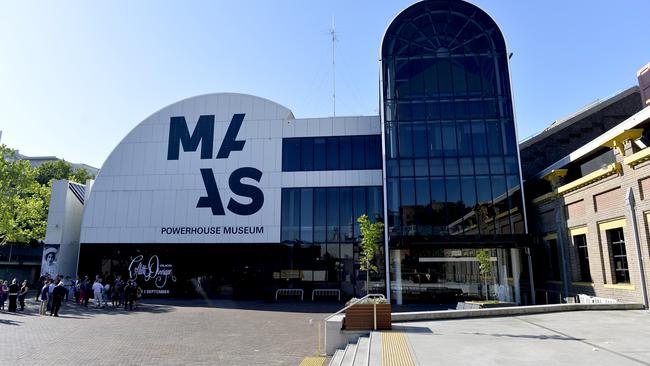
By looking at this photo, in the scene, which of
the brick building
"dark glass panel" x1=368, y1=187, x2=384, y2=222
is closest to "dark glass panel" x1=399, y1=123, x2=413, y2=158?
"dark glass panel" x1=368, y1=187, x2=384, y2=222

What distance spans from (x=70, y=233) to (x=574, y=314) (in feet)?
114

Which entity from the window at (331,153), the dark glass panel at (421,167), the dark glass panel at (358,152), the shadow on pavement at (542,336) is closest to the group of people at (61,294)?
the window at (331,153)

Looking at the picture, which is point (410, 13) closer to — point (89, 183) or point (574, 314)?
point (574, 314)

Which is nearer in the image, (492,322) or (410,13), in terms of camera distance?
(492,322)

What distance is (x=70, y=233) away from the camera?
33.8 m

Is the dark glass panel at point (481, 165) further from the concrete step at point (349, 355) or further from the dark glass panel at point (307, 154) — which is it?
the concrete step at point (349, 355)

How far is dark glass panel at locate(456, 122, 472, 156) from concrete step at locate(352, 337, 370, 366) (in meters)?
17.9

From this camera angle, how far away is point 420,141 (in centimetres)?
2664

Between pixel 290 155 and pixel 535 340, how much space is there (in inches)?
895

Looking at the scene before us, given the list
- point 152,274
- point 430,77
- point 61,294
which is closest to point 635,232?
point 430,77

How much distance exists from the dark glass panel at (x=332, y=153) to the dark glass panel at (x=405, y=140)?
5.14m

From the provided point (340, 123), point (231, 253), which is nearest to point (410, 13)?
point (340, 123)

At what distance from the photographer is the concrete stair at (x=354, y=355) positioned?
8.76 m

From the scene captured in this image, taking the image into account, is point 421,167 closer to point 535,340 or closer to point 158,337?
point 535,340
